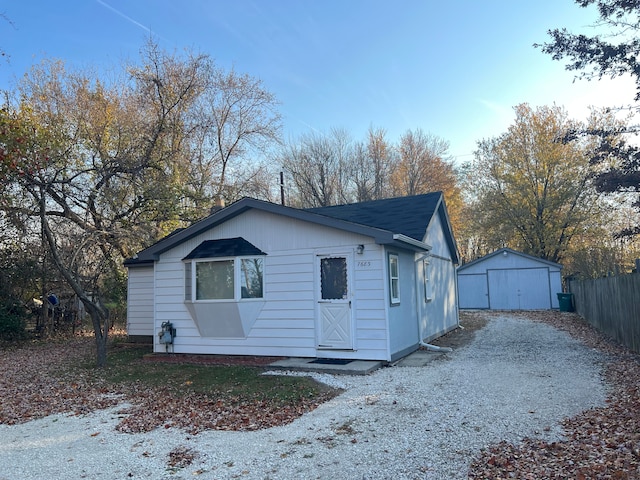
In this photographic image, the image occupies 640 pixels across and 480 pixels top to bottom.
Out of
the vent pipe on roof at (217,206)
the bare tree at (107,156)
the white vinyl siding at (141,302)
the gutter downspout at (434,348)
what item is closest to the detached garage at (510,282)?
the gutter downspout at (434,348)

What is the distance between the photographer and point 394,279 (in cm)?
1005

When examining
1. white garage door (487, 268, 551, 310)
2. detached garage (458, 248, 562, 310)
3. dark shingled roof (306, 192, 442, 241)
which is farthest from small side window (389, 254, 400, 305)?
white garage door (487, 268, 551, 310)

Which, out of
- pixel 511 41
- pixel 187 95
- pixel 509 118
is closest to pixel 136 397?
pixel 511 41

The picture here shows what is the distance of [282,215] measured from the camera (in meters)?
10.1

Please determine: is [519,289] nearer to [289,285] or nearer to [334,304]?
[334,304]

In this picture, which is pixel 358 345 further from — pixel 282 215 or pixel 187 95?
pixel 187 95

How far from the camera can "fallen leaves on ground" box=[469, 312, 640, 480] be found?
3900 millimetres

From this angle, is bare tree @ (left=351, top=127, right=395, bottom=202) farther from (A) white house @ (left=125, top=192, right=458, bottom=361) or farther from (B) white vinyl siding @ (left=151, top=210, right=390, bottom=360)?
(B) white vinyl siding @ (left=151, top=210, right=390, bottom=360)

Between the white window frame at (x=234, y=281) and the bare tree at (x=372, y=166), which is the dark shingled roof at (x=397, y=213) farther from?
the bare tree at (x=372, y=166)

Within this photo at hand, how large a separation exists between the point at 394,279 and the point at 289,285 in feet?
7.35

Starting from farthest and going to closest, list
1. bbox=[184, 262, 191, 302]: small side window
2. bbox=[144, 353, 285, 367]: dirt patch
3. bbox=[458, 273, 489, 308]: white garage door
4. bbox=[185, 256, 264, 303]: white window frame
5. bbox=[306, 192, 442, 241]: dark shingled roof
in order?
bbox=[458, 273, 489, 308]: white garage door < bbox=[306, 192, 442, 241]: dark shingled roof < bbox=[184, 262, 191, 302]: small side window < bbox=[185, 256, 264, 303]: white window frame < bbox=[144, 353, 285, 367]: dirt patch

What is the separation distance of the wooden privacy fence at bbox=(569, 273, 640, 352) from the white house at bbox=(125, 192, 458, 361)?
4.36m

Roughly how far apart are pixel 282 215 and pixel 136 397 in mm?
4538

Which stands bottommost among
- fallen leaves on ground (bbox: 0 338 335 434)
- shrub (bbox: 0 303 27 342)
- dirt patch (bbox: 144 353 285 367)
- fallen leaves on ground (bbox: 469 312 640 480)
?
fallen leaves on ground (bbox: 0 338 335 434)
